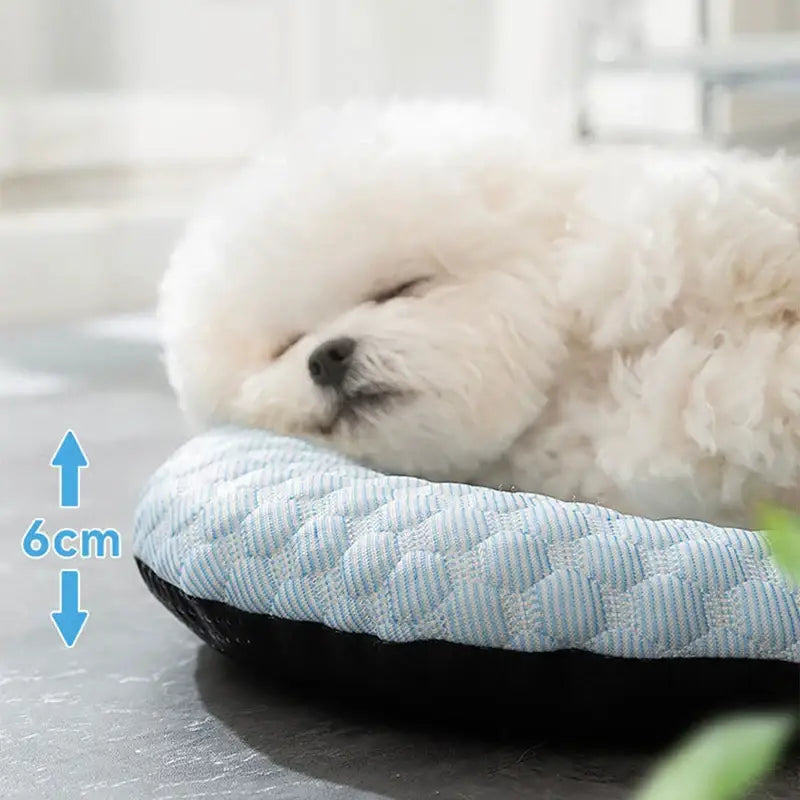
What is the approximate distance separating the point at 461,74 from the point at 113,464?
194 cm

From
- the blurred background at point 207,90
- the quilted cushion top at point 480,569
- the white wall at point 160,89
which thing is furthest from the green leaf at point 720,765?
the white wall at point 160,89

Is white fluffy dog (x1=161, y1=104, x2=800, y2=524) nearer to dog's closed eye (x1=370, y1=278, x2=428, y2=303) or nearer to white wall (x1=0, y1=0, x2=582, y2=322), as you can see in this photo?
dog's closed eye (x1=370, y1=278, x2=428, y2=303)

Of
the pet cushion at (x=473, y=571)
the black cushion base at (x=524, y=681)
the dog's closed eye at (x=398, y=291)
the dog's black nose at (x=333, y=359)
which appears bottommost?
the black cushion base at (x=524, y=681)

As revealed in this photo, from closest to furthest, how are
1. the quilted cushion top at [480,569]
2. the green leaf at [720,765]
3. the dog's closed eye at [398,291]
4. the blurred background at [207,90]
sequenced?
1. the green leaf at [720,765]
2. the quilted cushion top at [480,569]
3. the dog's closed eye at [398,291]
4. the blurred background at [207,90]

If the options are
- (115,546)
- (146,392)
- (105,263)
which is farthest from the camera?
(105,263)

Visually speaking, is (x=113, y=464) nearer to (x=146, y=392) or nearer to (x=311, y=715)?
(x=146, y=392)

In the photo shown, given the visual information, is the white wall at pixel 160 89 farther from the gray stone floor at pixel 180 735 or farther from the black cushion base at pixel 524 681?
the black cushion base at pixel 524 681

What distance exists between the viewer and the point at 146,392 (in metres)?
1.77

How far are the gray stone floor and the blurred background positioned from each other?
1.61m

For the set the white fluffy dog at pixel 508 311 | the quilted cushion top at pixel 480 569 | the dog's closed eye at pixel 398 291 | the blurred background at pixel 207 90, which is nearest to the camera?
the quilted cushion top at pixel 480 569

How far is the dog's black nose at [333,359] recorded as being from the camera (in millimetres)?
810

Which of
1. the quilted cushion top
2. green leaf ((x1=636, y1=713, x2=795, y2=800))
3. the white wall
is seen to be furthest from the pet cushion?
the white wall

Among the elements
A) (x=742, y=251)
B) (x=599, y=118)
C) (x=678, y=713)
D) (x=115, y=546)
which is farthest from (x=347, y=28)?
(x=678, y=713)

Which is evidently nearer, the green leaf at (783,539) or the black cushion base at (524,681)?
the green leaf at (783,539)
